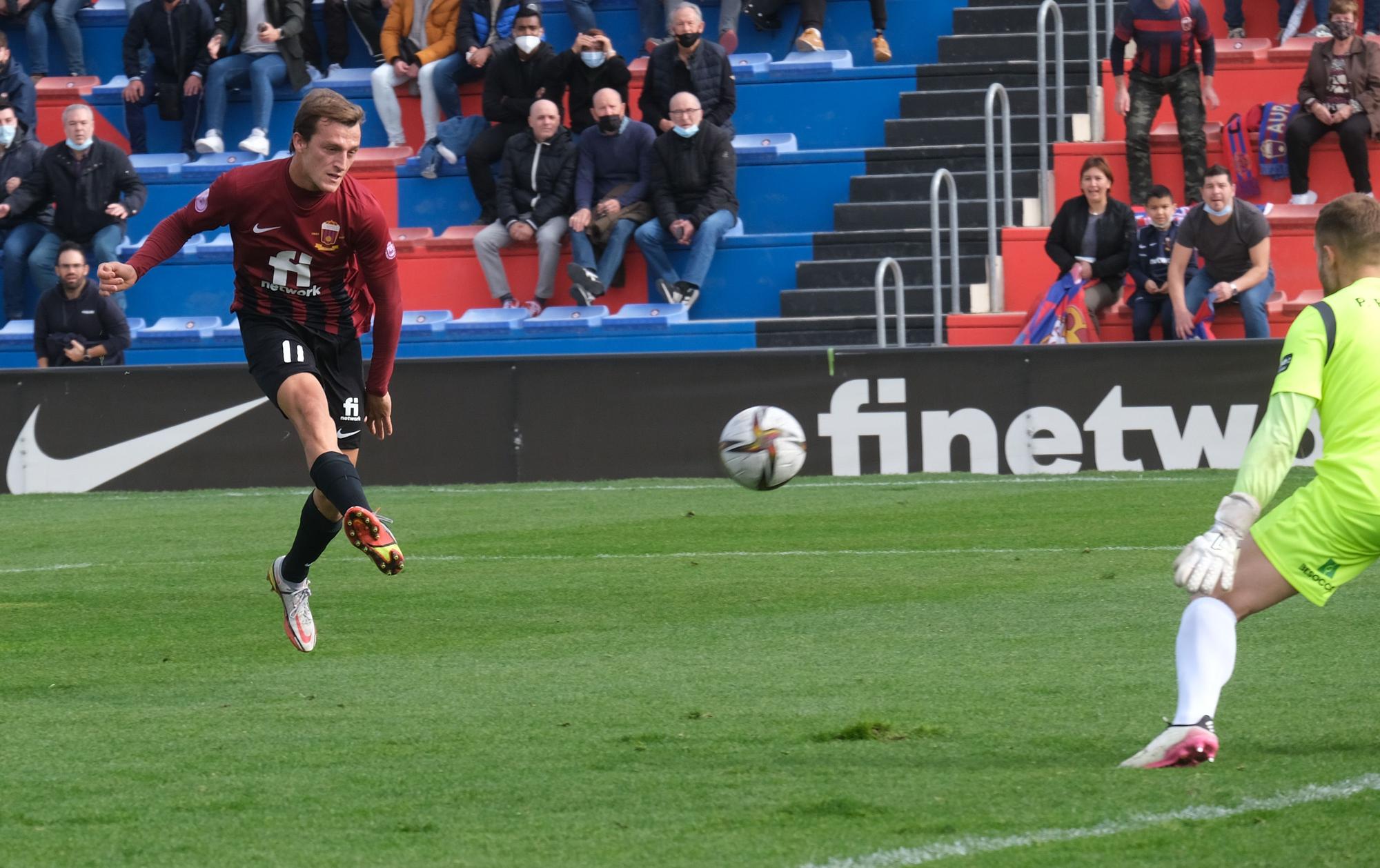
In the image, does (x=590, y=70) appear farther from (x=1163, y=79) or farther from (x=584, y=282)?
(x=1163, y=79)

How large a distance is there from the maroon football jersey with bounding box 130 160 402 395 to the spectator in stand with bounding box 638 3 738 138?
32.6 feet

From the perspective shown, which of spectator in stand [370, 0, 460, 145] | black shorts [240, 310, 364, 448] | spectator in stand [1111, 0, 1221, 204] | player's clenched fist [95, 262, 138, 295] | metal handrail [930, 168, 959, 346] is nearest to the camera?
player's clenched fist [95, 262, 138, 295]

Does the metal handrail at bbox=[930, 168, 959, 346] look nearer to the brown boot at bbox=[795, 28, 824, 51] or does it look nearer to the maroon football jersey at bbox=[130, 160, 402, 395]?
the brown boot at bbox=[795, 28, 824, 51]

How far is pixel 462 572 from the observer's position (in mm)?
9430

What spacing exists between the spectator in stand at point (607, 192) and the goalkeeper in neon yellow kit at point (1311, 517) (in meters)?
12.4

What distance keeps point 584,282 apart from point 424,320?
6.04ft

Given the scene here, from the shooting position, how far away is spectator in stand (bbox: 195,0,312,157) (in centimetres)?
1920

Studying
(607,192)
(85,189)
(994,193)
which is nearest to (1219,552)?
(994,193)

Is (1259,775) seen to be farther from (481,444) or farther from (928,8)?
(928,8)

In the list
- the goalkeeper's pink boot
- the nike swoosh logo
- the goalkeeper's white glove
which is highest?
the goalkeeper's white glove

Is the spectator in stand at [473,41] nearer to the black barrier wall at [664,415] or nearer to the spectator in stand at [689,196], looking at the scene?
the spectator in stand at [689,196]

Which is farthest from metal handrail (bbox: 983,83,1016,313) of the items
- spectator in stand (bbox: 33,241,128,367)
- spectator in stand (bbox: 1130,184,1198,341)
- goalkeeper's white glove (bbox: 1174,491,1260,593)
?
goalkeeper's white glove (bbox: 1174,491,1260,593)

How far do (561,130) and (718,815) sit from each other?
13.3 m

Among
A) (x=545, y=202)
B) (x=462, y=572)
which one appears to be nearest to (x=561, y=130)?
(x=545, y=202)
